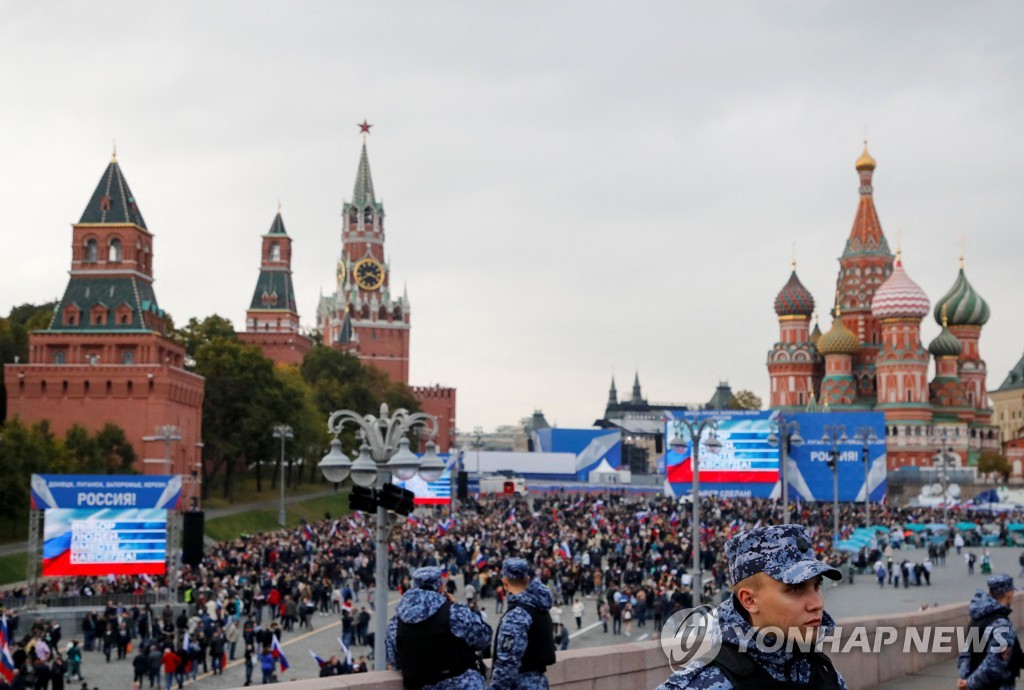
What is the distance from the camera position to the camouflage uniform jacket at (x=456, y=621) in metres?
6.99

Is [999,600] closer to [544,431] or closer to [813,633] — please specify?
[813,633]

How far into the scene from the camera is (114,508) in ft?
107

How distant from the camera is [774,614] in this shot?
3863mm

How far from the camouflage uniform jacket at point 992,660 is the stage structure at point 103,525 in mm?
26373

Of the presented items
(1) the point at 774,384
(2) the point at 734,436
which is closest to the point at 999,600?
(2) the point at 734,436

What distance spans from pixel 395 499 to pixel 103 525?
21321 mm

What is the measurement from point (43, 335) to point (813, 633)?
6688 cm

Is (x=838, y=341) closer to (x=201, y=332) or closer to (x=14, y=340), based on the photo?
(x=201, y=332)

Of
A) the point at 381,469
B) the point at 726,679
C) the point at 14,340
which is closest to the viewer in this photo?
the point at 726,679

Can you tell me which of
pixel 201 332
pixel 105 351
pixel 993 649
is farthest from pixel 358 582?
pixel 201 332

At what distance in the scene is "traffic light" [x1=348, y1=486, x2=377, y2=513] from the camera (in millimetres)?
13109

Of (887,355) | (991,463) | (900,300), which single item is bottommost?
(991,463)

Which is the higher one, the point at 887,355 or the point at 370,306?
the point at 370,306

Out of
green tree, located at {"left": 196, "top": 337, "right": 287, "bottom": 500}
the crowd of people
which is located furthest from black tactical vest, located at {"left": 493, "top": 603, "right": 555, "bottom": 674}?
green tree, located at {"left": 196, "top": 337, "right": 287, "bottom": 500}
